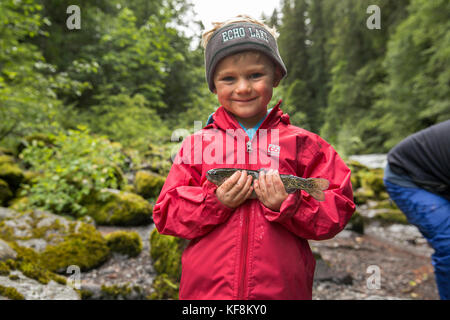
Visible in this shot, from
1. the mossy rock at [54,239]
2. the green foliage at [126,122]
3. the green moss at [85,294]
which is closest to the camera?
the green moss at [85,294]

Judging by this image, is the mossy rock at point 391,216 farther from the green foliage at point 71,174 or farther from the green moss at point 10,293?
the green moss at point 10,293

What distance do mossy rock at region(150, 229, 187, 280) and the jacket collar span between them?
8.37ft

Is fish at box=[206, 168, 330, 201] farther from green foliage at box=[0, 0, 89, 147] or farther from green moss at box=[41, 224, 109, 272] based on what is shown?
green foliage at box=[0, 0, 89, 147]

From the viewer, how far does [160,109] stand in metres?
16.2

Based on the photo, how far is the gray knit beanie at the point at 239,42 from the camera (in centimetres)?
163

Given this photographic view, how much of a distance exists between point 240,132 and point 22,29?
7975 millimetres

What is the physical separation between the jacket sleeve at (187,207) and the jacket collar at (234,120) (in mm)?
275

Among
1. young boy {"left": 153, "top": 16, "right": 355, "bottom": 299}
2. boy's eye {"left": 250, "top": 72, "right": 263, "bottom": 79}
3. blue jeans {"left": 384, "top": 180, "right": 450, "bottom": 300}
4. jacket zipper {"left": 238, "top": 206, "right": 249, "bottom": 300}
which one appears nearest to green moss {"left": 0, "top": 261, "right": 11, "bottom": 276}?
young boy {"left": 153, "top": 16, "right": 355, "bottom": 299}

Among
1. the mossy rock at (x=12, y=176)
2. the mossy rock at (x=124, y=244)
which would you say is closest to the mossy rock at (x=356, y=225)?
the mossy rock at (x=124, y=244)

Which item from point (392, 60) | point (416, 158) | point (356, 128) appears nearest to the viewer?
point (416, 158)

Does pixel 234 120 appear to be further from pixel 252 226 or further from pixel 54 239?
pixel 54 239

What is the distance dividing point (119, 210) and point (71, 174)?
1094 millimetres
